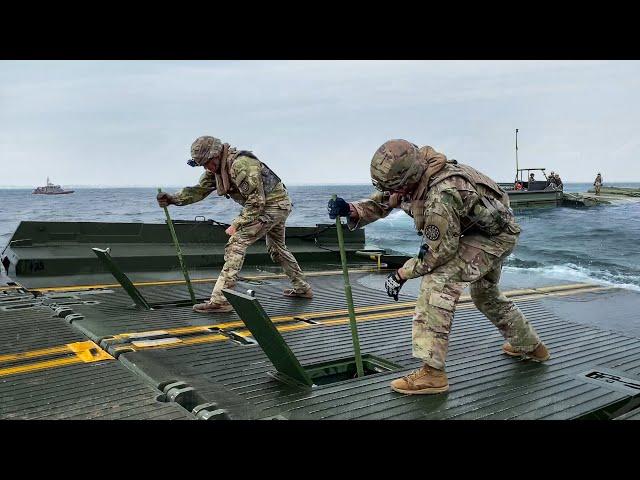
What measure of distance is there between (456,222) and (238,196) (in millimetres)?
3789

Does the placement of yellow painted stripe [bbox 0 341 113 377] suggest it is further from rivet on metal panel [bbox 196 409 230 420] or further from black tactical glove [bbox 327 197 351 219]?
black tactical glove [bbox 327 197 351 219]

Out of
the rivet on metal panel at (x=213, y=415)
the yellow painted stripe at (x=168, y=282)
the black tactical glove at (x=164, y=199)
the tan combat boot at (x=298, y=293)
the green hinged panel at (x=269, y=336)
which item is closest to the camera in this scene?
the rivet on metal panel at (x=213, y=415)

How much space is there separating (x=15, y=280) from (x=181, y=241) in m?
3.57

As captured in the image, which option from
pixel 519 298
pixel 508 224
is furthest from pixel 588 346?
pixel 519 298

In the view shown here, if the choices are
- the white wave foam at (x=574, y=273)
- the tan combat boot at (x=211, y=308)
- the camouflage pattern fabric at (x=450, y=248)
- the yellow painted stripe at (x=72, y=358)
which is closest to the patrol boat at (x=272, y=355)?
the yellow painted stripe at (x=72, y=358)

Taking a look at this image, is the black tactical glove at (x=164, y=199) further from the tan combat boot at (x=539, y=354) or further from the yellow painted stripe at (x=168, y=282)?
the tan combat boot at (x=539, y=354)

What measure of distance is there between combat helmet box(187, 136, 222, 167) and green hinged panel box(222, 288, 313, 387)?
2828 millimetres

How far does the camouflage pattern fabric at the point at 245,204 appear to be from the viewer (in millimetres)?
6750

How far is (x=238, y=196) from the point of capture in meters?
7.18

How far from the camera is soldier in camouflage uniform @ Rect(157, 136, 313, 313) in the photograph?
6734mm

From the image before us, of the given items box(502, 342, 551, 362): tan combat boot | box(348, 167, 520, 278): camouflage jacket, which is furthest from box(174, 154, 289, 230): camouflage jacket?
box(502, 342, 551, 362): tan combat boot

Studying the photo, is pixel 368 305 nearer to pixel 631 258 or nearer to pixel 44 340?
pixel 44 340

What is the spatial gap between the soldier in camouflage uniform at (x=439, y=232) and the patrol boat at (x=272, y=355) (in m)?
0.40
